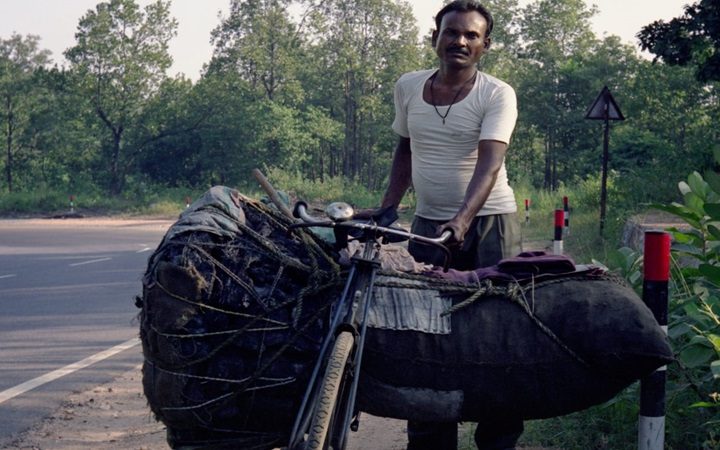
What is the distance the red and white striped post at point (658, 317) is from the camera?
3852 mm

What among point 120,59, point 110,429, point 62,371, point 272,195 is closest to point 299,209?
point 272,195

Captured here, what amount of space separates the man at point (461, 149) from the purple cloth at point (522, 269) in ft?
1.21

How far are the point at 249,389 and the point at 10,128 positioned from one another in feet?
170

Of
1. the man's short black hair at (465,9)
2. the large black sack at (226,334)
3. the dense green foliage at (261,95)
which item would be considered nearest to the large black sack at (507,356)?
the large black sack at (226,334)

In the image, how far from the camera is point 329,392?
266 cm

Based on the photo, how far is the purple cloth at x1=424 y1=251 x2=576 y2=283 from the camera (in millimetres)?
3232

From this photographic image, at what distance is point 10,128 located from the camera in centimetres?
5150

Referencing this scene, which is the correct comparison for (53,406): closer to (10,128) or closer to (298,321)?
(298,321)

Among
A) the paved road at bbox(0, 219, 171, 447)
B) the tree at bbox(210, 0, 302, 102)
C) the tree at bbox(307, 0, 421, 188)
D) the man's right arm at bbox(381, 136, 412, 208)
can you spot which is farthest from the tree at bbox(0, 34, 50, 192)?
the man's right arm at bbox(381, 136, 412, 208)

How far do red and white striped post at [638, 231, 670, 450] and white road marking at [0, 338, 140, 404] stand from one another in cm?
410

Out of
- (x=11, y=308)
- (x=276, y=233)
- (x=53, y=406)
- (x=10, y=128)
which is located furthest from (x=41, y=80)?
(x=276, y=233)

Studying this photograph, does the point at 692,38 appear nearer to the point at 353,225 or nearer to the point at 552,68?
the point at 353,225

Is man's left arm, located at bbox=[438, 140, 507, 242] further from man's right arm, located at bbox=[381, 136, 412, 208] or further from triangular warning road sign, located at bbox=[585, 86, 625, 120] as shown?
triangular warning road sign, located at bbox=[585, 86, 625, 120]

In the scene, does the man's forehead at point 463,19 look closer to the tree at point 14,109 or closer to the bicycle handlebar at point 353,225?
the bicycle handlebar at point 353,225
